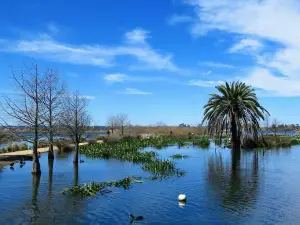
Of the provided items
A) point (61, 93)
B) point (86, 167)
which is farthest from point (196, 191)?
point (61, 93)

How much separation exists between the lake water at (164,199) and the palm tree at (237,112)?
1960 cm

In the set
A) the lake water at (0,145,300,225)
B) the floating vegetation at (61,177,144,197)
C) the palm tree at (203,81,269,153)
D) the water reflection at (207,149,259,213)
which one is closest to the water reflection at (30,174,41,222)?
the lake water at (0,145,300,225)

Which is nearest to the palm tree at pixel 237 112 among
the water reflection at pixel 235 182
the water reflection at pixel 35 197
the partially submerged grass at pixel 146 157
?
the partially submerged grass at pixel 146 157

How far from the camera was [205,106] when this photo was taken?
49312 mm

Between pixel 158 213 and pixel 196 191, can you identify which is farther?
pixel 196 191

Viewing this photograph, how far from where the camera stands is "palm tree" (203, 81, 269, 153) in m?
46.5

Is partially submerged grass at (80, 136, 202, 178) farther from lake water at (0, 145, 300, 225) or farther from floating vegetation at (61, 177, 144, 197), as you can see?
floating vegetation at (61, 177, 144, 197)

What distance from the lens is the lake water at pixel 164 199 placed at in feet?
46.4

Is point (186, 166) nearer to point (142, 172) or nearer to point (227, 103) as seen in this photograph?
point (142, 172)

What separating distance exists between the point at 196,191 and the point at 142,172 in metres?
7.50

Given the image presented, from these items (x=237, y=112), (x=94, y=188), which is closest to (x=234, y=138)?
(x=237, y=112)

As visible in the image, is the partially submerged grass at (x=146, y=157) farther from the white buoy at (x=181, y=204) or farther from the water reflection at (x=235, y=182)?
the white buoy at (x=181, y=204)

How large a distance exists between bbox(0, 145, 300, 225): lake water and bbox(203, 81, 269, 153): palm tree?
772 inches

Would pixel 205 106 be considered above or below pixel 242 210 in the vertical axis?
above
